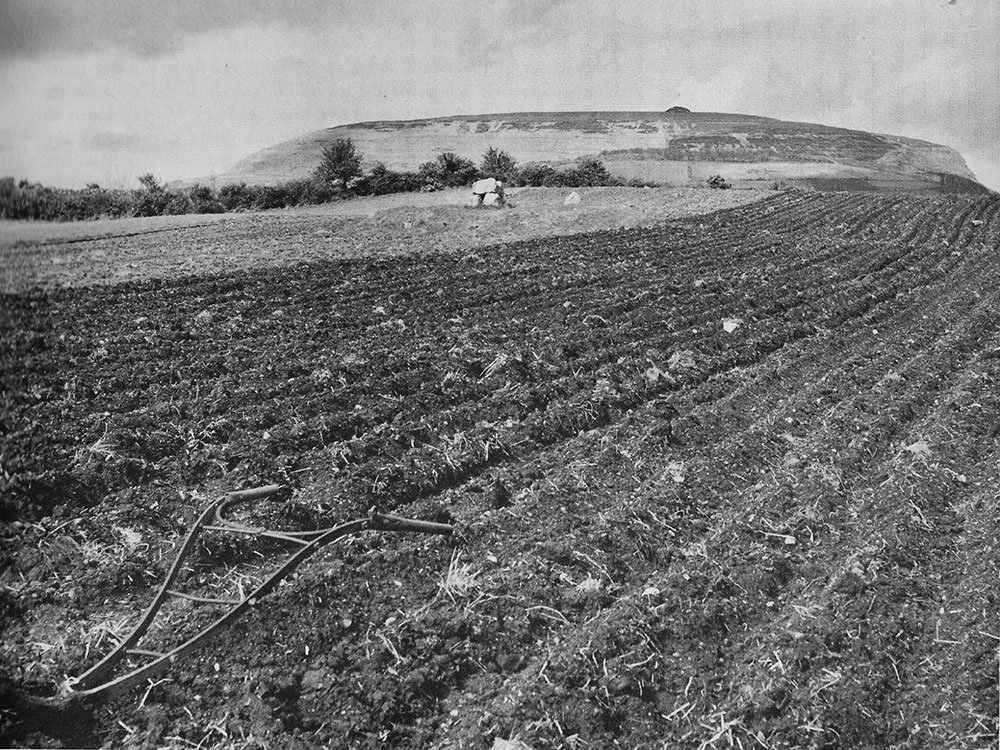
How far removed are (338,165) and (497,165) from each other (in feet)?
24.5

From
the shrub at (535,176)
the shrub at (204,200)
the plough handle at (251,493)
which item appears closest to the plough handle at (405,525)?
the plough handle at (251,493)

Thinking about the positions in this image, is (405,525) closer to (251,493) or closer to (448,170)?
(251,493)

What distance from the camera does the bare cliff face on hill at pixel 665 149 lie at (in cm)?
2559

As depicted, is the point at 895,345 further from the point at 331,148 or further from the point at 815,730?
the point at 331,148

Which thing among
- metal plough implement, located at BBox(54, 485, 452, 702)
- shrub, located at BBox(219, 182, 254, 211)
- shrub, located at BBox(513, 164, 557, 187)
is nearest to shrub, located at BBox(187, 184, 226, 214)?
shrub, located at BBox(219, 182, 254, 211)

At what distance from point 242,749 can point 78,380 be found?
412cm

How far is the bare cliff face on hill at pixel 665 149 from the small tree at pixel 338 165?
278 millimetres

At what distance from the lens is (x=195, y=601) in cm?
341

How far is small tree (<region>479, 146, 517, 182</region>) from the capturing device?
1164 inches

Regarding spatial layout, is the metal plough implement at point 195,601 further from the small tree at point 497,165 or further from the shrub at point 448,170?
the small tree at point 497,165

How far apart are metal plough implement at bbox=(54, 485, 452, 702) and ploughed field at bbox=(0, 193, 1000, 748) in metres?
0.08

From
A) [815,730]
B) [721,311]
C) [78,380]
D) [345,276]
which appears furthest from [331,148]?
[815,730]

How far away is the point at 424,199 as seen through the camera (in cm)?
2611

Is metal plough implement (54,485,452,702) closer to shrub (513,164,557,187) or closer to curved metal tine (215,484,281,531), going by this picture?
curved metal tine (215,484,281,531)
